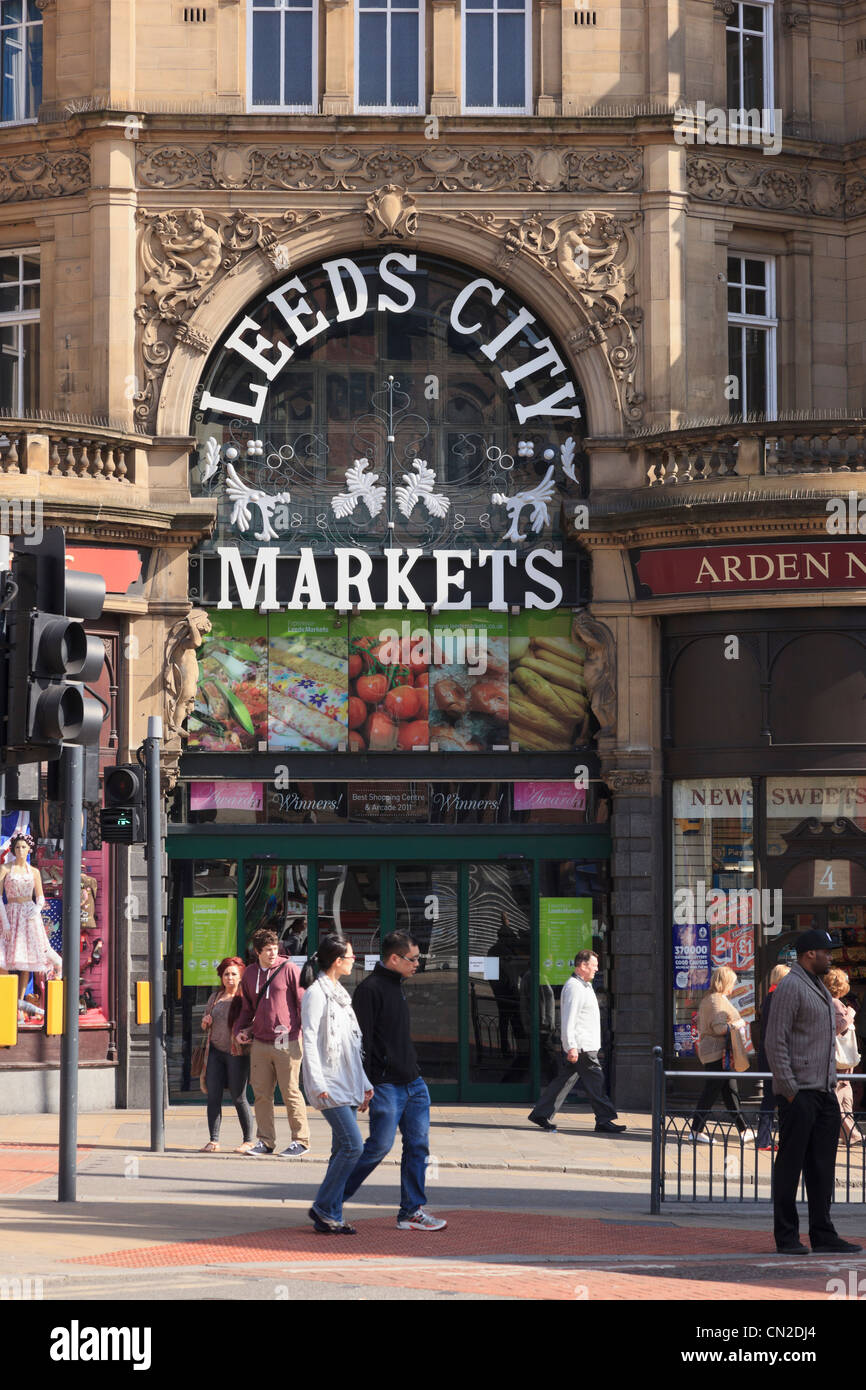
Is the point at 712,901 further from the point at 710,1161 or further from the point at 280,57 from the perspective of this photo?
the point at 280,57

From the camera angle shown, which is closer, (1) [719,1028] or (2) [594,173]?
(1) [719,1028]

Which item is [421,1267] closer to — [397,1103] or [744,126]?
[397,1103]

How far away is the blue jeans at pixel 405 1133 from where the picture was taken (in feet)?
40.8

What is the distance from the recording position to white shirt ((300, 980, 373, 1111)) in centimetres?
1221

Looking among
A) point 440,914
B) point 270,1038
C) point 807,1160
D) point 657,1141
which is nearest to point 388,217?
point 440,914

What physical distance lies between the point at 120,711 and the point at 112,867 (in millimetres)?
1694

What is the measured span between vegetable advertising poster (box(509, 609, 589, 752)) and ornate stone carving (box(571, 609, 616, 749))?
0.17m

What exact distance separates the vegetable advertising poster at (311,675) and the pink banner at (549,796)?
2.04m

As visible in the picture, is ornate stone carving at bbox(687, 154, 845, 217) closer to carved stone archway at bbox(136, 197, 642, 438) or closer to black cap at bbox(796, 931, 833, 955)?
carved stone archway at bbox(136, 197, 642, 438)

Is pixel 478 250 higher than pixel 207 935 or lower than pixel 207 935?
higher

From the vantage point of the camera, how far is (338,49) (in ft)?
72.4

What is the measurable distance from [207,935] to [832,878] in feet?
22.2

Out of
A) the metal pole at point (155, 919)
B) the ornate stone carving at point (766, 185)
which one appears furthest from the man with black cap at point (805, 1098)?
the ornate stone carving at point (766, 185)

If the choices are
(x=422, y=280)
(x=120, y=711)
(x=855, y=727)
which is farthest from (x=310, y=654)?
(x=855, y=727)
